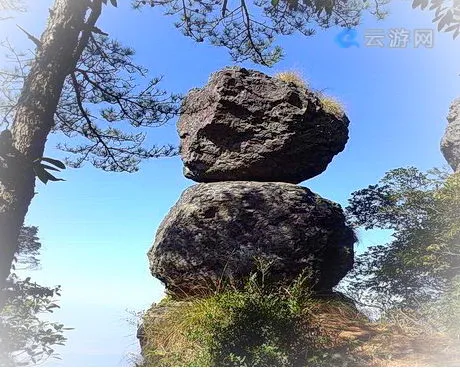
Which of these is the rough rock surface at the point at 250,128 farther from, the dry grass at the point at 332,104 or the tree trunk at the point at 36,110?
the tree trunk at the point at 36,110

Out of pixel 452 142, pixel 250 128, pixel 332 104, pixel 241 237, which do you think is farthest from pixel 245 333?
pixel 452 142

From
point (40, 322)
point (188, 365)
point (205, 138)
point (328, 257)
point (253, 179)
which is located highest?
point (205, 138)

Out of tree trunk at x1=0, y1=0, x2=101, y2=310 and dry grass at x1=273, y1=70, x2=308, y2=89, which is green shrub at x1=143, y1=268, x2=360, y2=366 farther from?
dry grass at x1=273, y1=70, x2=308, y2=89

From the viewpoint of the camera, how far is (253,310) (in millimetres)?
2150

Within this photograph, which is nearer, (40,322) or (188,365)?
(188,365)

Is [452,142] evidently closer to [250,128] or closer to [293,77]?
[293,77]

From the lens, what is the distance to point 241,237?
2564 millimetres

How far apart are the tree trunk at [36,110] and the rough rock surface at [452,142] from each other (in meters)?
3.22

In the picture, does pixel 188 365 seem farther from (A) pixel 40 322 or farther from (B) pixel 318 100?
(B) pixel 318 100

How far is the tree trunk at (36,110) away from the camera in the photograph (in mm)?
1673

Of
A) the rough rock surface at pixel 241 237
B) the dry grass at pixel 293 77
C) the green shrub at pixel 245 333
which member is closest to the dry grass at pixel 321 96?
the dry grass at pixel 293 77

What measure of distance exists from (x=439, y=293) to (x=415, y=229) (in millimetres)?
564

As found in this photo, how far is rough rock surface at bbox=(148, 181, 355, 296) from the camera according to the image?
2549 millimetres

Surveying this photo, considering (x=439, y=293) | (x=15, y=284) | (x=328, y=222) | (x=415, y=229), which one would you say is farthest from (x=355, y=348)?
(x=15, y=284)
